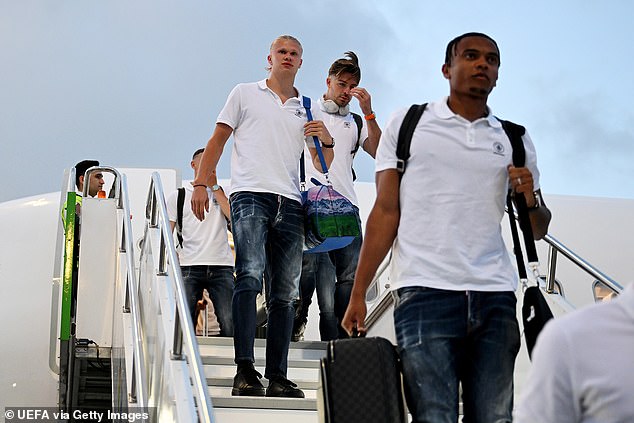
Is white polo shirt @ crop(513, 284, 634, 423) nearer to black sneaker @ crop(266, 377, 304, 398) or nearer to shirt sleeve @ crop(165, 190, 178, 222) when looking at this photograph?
black sneaker @ crop(266, 377, 304, 398)

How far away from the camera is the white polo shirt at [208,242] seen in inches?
277

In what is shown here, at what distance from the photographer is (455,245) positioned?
346cm

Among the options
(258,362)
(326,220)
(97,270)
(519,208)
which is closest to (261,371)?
(258,362)

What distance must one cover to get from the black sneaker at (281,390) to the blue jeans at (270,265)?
5cm

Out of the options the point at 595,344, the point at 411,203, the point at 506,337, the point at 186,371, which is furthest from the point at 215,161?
the point at 595,344

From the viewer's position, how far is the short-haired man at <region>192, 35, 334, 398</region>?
5125mm

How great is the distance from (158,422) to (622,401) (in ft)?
10.5

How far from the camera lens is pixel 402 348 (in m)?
3.43

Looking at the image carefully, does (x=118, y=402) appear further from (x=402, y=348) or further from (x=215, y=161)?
(x=402, y=348)

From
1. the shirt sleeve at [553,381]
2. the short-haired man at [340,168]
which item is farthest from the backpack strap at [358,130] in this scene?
the shirt sleeve at [553,381]

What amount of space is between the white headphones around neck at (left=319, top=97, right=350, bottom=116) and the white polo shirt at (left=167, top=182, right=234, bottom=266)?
1061mm

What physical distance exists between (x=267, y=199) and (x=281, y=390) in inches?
36.7

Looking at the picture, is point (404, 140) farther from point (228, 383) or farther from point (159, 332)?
point (228, 383)

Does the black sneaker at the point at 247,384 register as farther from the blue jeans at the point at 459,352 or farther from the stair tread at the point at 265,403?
the blue jeans at the point at 459,352
